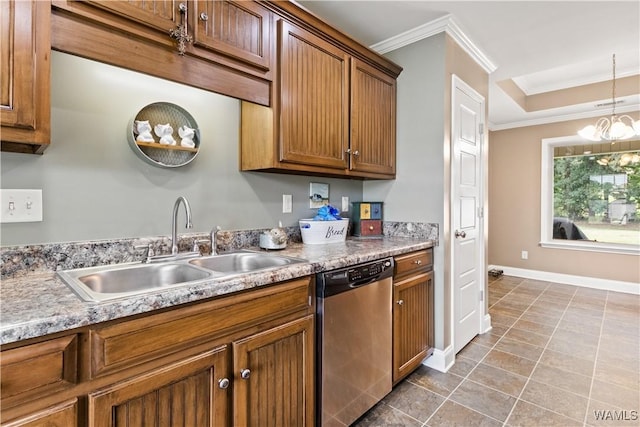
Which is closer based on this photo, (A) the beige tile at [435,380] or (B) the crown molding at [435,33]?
(A) the beige tile at [435,380]

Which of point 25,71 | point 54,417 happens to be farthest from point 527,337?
point 25,71

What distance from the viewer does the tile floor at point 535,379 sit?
5.67 ft

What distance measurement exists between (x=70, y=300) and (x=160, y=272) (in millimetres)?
529

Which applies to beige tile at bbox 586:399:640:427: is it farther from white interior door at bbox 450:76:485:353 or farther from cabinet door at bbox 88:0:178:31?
cabinet door at bbox 88:0:178:31

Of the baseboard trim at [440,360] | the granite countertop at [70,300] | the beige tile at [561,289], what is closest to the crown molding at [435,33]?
the granite countertop at [70,300]

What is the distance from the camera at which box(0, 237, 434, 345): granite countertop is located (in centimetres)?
72

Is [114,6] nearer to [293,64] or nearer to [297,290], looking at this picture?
[293,64]

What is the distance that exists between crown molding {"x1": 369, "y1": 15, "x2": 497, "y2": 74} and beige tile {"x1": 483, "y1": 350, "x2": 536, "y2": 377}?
2.47 meters

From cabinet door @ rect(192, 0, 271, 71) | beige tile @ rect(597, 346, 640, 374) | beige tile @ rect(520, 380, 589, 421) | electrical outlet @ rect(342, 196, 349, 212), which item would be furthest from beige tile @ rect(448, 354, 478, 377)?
cabinet door @ rect(192, 0, 271, 71)

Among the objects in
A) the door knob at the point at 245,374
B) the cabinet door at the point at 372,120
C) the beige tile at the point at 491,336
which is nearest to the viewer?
the door knob at the point at 245,374

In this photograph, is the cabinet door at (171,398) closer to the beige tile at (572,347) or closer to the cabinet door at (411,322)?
the cabinet door at (411,322)

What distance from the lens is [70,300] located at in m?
0.87

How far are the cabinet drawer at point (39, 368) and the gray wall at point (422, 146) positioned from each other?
2107 millimetres

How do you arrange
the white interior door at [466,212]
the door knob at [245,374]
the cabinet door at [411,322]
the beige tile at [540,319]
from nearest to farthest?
the door knob at [245,374]
the cabinet door at [411,322]
the white interior door at [466,212]
the beige tile at [540,319]
